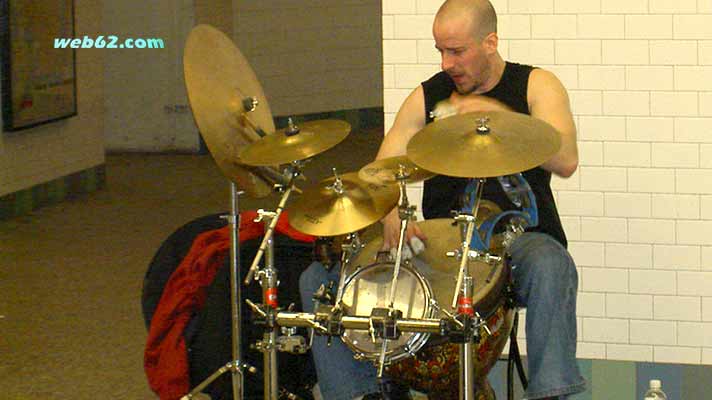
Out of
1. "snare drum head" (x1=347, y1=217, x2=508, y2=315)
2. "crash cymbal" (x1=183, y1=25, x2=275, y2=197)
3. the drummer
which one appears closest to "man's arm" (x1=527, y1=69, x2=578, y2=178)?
the drummer

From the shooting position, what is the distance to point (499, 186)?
12.8 ft

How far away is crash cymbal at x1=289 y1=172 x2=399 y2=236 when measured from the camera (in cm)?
352

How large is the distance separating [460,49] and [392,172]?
0.52 meters

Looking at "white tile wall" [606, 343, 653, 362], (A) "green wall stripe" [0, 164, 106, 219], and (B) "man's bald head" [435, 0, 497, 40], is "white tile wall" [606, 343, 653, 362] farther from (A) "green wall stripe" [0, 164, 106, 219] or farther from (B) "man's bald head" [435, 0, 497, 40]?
(A) "green wall stripe" [0, 164, 106, 219]

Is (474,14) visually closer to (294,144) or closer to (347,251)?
(294,144)

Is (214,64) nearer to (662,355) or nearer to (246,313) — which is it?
(246,313)

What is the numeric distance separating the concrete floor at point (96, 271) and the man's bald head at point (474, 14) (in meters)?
1.81

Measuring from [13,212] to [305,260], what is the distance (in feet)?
14.9

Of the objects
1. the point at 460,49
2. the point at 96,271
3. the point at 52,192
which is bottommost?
the point at 96,271

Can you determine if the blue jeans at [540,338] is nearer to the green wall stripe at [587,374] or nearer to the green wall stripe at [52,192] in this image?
the green wall stripe at [587,374]

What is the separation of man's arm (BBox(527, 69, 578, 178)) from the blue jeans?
0.71ft

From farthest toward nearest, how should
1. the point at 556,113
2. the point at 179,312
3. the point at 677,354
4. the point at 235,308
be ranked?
1. the point at 677,354
2. the point at 179,312
3. the point at 235,308
4. the point at 556,113

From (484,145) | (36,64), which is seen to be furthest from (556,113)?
(36,64)

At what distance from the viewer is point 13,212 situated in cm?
838
